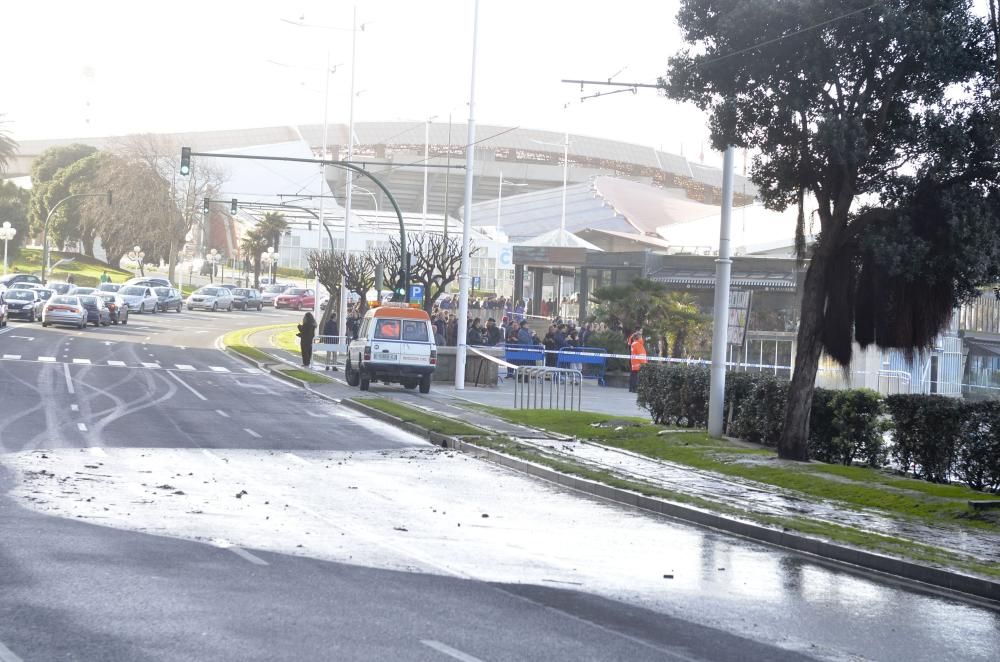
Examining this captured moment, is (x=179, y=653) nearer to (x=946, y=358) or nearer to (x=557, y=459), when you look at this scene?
(x=557, y=459)

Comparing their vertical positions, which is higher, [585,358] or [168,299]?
[168,299]

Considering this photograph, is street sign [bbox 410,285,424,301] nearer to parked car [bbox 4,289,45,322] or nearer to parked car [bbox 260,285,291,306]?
parked car [bbox 4,289,45,322]

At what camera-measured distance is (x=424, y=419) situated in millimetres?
26594

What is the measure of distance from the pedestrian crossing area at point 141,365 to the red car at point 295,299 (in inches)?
2186

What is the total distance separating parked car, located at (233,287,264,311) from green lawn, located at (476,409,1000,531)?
6899 centimetres

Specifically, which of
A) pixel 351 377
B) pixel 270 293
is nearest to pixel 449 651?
pixel 351 377

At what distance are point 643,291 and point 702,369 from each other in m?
21.8

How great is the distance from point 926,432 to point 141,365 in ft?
91.3

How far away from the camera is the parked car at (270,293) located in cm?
10089

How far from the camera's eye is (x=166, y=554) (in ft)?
35.0

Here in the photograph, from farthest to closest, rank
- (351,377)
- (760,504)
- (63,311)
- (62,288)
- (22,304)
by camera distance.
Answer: (62,288)
(22,304)
(63,311)
(351,377)
(760,504)

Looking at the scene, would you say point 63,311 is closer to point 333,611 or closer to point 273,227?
point 333,611

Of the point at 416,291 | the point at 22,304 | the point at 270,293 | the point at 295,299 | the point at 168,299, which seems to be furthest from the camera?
the point at 270,293

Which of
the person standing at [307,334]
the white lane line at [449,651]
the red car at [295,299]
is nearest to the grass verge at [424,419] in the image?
the person standing at [307,334]
